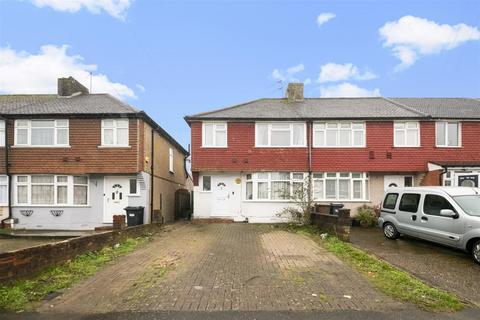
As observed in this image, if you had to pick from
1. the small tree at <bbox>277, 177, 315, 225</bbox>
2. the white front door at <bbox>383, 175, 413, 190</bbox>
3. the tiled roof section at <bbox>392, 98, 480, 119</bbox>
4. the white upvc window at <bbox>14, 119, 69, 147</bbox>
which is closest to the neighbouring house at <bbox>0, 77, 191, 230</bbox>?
the white upvc window at <bbox>14, 119, 69, 147</bbox>

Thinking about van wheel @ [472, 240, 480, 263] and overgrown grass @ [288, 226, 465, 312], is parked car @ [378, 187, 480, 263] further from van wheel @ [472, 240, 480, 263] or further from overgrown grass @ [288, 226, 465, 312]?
overgrown grass @ [288, 226, 465, 312]

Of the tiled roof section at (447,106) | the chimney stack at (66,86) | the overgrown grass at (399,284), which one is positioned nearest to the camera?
the overgrown grass at (399,284)

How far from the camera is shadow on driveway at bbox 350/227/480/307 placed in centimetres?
709

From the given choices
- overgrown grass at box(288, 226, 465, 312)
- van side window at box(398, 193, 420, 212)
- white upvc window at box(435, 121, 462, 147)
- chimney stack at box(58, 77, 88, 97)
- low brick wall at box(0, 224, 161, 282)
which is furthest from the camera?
chimney stack at box(58, 77, 88, 97)

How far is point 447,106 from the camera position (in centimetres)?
2095

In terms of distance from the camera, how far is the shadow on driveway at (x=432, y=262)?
7.09m

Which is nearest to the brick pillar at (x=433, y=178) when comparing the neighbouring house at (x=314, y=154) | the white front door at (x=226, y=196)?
the neighbouring house at (x=314, y=154)

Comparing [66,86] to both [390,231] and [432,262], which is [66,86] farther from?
[432,262]

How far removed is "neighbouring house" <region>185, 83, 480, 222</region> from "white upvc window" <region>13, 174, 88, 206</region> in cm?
540

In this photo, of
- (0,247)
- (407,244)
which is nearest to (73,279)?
(0,247)

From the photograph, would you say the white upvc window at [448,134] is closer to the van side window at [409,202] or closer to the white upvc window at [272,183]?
the white upvc window at [272,183]

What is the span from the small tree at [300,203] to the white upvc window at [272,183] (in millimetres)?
182

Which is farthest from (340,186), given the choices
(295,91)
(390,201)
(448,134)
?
(390,201)

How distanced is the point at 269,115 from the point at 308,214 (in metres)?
5.41
